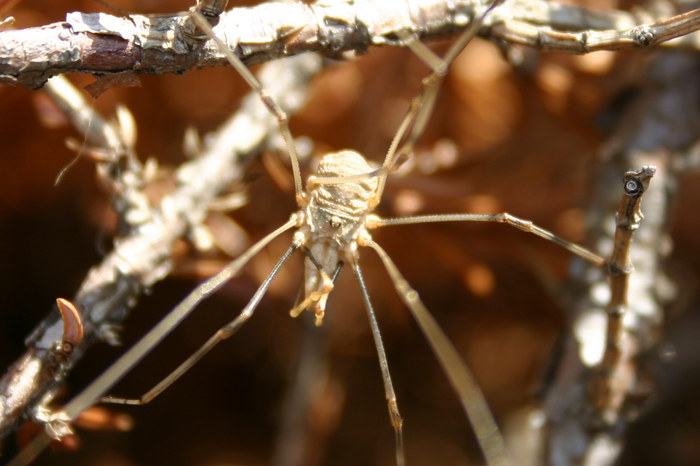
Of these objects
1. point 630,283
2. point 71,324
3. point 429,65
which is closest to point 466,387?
point 630,283

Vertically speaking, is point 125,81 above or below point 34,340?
above

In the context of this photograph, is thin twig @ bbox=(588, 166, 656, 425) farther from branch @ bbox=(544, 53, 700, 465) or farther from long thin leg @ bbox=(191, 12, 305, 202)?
long thin leg @ bbox=(191, 12, 305, 202)

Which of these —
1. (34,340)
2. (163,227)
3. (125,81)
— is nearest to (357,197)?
(163,227)

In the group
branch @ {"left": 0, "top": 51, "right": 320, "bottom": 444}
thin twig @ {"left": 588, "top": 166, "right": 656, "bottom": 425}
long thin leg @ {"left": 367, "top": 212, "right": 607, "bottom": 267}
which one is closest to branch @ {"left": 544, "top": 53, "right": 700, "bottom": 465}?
thin twig @ {"left": 588, "top": 166, "right": 656, "bottom": 425}

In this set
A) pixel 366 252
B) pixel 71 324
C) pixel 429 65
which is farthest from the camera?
pixel 366 252

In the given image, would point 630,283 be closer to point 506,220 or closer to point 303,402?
point 506,220

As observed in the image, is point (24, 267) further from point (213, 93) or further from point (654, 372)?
point (654, 372)
